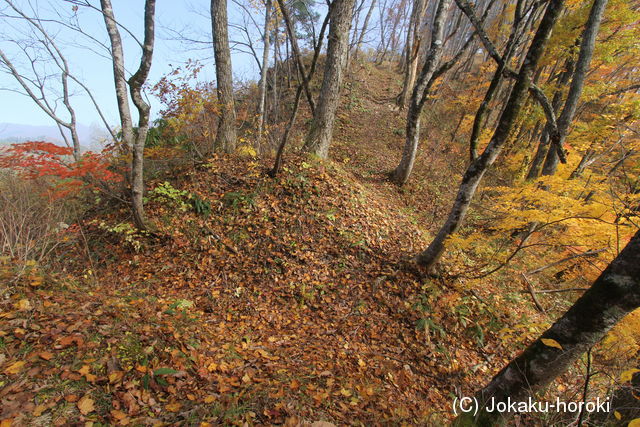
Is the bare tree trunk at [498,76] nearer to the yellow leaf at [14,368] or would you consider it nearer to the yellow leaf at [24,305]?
the yellow leaf at [14,368]

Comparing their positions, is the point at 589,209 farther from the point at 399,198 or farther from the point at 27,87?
the point at 27,87

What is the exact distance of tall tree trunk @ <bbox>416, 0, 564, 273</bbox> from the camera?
329 centimetres

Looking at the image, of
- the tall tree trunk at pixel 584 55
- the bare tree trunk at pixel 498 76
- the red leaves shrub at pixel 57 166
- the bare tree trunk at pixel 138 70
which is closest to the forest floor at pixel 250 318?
the red leaves shrub at pixel 57 166

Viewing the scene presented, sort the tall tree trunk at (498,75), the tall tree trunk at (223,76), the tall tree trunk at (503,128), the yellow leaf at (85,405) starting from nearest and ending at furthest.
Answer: the yellow leaf at (85,405) → the tall tree trunk at (503,128) → the tall tree trunk at (498,75) → the tall tree trunk at (223,76)

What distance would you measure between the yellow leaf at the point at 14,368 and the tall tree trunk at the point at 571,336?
4095 mm

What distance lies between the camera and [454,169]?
1242 cm

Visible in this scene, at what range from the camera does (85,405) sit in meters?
2.03

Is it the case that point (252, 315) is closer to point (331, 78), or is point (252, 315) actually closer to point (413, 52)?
point (331, 78)

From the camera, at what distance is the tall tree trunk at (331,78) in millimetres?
6090

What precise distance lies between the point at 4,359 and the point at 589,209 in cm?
745

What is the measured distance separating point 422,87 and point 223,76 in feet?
19.0

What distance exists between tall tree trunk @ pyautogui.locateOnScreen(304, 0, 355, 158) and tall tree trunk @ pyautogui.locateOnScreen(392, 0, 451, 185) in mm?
2431

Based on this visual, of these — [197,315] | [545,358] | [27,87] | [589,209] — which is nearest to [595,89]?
[589,209]

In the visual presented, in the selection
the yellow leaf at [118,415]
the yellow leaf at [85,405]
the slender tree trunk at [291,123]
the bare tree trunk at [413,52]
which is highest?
the bare tree trunk at [413,52]
